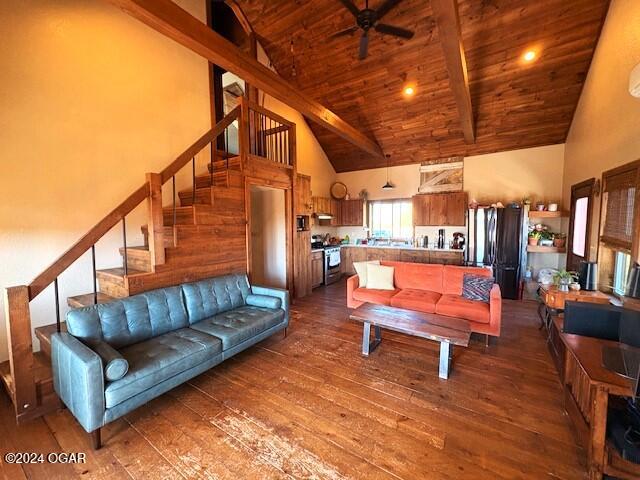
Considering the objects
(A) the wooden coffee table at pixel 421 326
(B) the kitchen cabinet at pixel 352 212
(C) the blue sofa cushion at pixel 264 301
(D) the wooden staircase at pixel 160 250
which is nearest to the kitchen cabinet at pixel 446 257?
(B) the kitchen cabinet at pixel 352 212

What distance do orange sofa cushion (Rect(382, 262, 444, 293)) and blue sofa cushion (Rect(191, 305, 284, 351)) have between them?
2.06 metres

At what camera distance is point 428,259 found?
600 centimetres

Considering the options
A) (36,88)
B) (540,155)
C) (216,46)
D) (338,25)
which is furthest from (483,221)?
(36,88)

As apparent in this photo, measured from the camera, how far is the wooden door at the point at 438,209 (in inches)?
237

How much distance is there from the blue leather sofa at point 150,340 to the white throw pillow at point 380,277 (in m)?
1.51

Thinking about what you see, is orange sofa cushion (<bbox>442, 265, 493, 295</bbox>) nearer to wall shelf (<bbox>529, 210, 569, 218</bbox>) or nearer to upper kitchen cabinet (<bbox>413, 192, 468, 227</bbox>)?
wall shelf (<bbox>529, 210, 569, 218</bbox>)

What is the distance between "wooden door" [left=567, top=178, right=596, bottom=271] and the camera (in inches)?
143

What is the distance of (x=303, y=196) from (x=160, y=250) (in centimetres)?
292

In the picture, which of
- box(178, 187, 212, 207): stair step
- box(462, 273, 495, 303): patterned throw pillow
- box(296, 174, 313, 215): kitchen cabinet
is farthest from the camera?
box(296, 174, 313, 215): kitchen cabinet

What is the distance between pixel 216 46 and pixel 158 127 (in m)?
1.81

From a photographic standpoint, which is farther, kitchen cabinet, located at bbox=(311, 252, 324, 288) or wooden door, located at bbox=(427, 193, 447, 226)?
wooden door, located at bbox=(427, 193, 447, 226)

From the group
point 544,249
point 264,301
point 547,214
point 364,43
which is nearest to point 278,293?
point 264,301

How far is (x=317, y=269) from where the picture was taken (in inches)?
231

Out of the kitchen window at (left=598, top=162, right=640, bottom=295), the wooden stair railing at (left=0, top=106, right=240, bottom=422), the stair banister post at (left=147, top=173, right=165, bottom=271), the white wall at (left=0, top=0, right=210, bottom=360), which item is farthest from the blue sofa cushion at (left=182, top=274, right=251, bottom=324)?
the kitchen window at (left=598, top=162, right=640, bottom=295)
